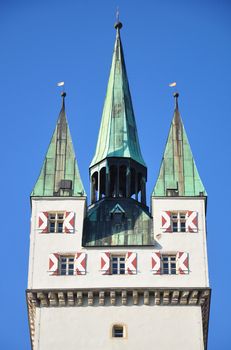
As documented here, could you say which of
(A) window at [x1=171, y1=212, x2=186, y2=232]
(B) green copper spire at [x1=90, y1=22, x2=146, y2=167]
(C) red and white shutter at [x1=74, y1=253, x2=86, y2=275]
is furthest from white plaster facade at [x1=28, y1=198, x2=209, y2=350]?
(B) green copper spire at [x1=90, y1=22, x2=146, y2=167]

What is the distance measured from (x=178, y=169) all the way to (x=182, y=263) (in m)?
4.85

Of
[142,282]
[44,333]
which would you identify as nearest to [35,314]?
[44,333]

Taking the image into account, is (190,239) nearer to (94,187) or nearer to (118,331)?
(118,331)

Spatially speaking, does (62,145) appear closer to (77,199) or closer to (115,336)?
(77,199)

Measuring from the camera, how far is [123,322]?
167ft

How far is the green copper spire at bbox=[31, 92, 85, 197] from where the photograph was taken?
178 feet

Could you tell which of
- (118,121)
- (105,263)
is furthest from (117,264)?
(118,121)

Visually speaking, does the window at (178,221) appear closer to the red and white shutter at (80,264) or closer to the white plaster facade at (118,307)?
the white plaster facade at (118,307)

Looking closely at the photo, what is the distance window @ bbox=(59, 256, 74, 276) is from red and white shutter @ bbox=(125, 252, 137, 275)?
2.14m

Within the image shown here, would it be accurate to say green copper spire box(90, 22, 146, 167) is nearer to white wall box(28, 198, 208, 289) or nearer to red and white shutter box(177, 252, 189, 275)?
white wall box(28, 198, 208, 289)

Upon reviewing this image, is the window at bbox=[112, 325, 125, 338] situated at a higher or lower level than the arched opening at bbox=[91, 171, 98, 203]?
lower

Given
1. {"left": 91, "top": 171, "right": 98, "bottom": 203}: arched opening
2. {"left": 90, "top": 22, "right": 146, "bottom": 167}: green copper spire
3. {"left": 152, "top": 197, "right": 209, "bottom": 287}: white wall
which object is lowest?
{"left": 152, "top": 197, "right": 209, "bottom": 287}: white wall

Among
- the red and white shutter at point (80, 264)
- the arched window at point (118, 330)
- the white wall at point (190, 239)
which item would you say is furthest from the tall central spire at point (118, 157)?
the arched window at point (118, 330)

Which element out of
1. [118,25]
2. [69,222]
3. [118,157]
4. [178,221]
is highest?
[118,25]
